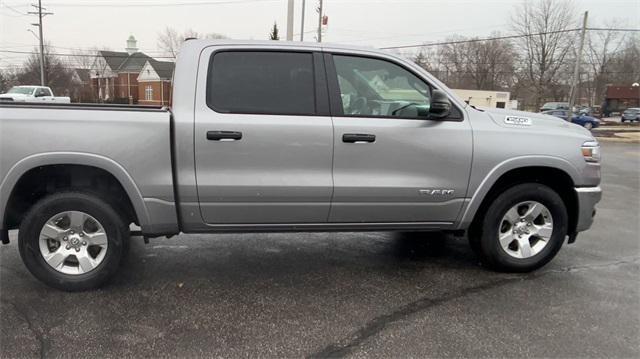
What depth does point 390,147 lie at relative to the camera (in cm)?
381

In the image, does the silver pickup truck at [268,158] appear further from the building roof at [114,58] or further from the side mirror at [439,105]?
the building roof at [114,58]

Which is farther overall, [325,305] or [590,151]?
[590,151]

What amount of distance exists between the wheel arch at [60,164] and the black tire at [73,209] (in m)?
0.19

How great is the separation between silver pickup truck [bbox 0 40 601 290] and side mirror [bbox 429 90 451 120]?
0.01 meters

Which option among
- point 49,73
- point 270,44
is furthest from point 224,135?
point 49,73

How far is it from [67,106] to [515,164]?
352 centimetres

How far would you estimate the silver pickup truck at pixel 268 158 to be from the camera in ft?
11.6

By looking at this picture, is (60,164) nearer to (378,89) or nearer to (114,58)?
(378,89)

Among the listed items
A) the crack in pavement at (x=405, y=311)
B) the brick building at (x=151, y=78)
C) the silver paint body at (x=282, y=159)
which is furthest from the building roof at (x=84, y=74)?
the crack in pavement at (x=405, y=311)

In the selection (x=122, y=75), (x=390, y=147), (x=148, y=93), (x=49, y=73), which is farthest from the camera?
(x=122, y=75)

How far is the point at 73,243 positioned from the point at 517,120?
3.70 m

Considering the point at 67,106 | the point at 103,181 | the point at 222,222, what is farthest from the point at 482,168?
the point at 67,106

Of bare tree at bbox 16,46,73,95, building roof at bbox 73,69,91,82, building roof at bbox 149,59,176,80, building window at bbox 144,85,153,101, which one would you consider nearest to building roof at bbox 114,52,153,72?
building roof at bbox 149,59,176,80

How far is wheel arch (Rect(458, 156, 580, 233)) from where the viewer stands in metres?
4.02
